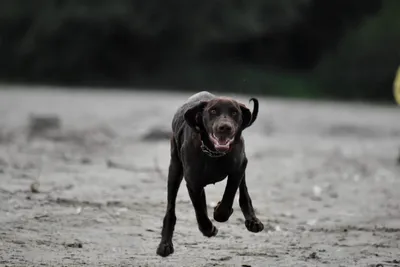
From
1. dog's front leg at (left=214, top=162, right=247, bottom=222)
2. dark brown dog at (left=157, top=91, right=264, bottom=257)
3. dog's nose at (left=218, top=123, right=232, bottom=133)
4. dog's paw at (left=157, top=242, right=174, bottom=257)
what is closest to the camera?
dog's nose at (left=218, top=123, right=232, bottom=133)

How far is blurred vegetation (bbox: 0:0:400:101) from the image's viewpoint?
30562mm

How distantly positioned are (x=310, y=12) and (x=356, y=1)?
69.6 inches

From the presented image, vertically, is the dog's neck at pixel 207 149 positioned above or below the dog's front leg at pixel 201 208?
above

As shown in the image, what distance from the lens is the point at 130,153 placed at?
41.1ft

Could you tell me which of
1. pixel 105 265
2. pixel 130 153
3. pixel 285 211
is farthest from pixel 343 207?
pixel 130 153

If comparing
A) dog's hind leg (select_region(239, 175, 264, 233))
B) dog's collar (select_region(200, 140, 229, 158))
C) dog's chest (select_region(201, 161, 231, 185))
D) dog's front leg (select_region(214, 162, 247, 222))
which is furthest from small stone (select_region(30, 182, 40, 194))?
dog's collar (select_region(200, 140, 229, 158))

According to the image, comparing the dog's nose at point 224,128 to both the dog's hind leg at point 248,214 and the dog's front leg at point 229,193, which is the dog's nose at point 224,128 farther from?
the dog's hind leg at point 248,214

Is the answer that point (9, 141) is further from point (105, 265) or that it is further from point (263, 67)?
point (263, 67)

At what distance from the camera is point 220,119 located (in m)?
4.63

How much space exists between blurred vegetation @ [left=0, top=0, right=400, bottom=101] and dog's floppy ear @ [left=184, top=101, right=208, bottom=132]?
2504 centimetres

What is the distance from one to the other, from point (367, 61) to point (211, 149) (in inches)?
1000

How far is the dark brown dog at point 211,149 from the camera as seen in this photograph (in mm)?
4691

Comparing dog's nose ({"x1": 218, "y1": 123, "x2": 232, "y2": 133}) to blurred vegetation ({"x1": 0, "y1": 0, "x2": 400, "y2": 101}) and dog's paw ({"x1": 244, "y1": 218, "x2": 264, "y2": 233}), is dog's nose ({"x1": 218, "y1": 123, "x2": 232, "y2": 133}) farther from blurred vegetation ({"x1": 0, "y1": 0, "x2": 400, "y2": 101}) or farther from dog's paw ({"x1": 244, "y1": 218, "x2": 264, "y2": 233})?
blurred vegetation ({"x1": 0, "y1": 0, "x2": 400, "y2": 101})

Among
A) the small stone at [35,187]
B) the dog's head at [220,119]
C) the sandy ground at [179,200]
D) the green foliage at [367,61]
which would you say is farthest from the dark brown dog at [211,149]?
the green foliage at [367,61]
